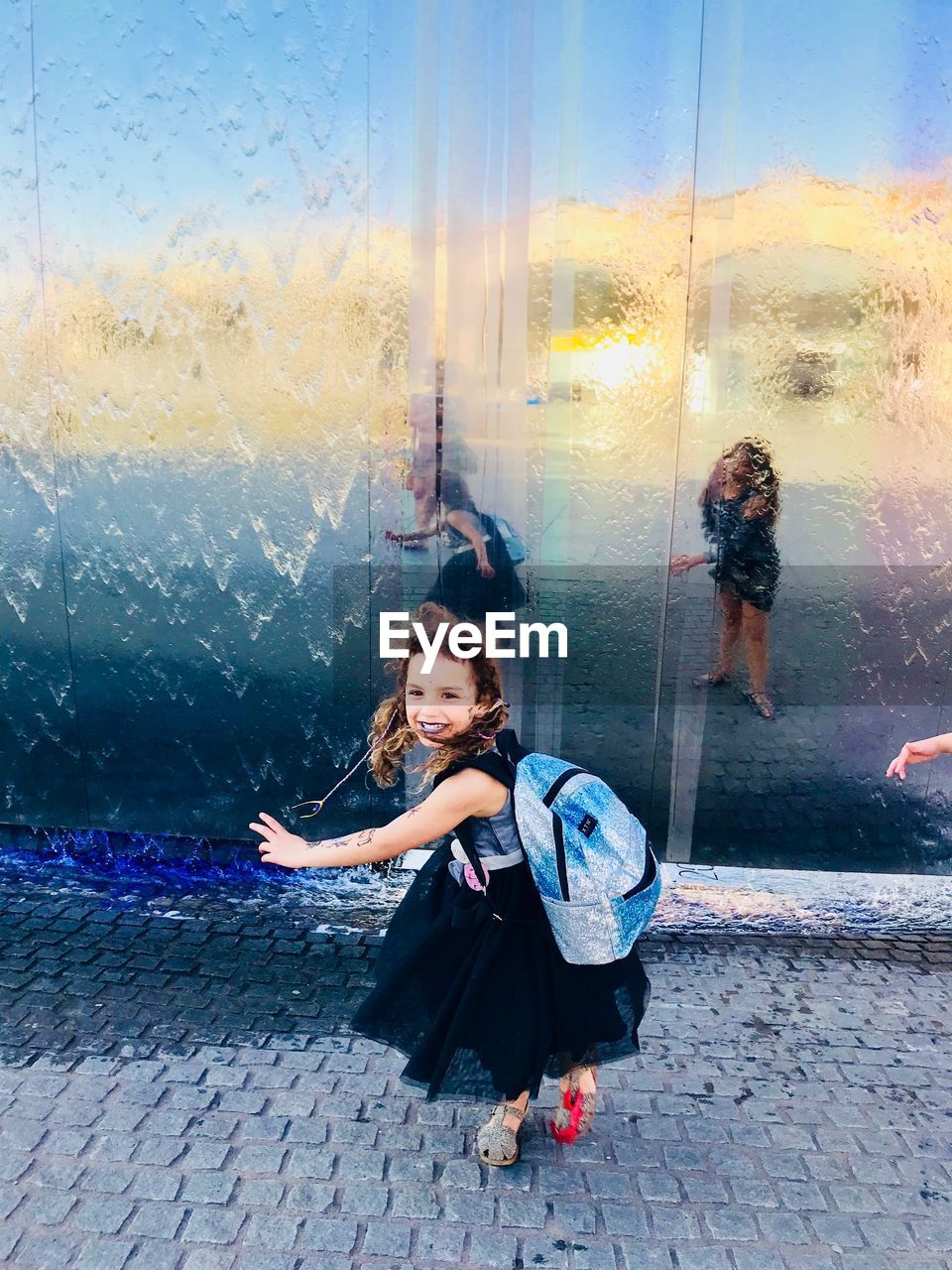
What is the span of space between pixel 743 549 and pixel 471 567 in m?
1.37

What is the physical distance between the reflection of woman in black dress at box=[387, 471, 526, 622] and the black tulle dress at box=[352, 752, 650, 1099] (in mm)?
2242

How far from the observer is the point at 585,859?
257 cm

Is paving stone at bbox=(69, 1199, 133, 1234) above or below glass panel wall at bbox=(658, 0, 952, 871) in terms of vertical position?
below

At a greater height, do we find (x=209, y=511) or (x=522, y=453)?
(x=522, y=453)

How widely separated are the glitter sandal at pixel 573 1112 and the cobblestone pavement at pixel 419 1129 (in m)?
0.05

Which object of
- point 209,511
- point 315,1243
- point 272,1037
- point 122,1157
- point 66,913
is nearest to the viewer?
point 315,1243

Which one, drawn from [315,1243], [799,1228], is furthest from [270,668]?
[799,1228]

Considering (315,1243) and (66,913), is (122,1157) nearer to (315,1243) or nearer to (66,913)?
(315,1243)

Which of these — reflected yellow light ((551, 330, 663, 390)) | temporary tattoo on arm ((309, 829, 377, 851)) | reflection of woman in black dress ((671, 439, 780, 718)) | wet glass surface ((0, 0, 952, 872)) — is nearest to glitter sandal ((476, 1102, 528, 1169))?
temporary tattoo on arm ((309, 829, 377, 851))

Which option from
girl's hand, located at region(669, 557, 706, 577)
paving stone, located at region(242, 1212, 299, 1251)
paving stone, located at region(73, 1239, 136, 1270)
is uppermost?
girl's hand, located at region(669, 557, 706, 577)

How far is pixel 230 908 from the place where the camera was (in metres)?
4.65

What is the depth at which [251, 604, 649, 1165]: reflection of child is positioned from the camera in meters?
2.67

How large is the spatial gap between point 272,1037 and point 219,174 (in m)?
3.89

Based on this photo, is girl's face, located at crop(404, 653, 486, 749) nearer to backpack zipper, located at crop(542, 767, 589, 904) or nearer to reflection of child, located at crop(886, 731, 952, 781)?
backpack zipper, located at crop(542, 767, 589, 904)
